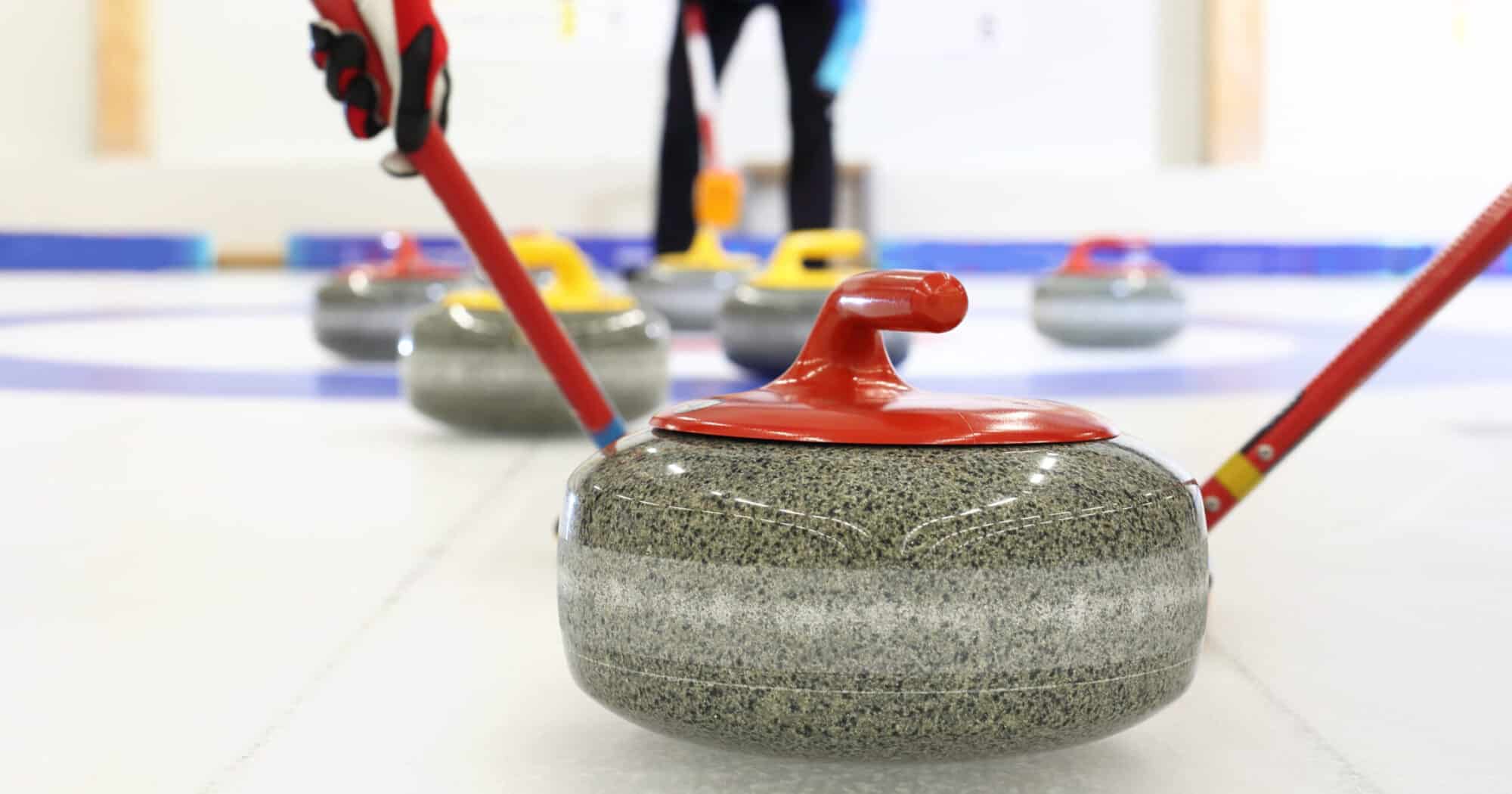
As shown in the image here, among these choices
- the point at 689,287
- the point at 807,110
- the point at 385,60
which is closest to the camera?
the point at 385,60

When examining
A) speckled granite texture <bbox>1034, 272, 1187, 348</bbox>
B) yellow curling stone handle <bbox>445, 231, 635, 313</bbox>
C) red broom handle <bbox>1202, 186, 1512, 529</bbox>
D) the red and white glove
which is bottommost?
speckled granite texture <bbox>1034, 272, 1187, 348</bbox>

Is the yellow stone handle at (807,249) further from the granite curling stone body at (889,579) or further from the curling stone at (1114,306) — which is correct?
the granite curling stone body at (889,579)

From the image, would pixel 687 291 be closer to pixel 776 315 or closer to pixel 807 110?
pixel 807 110

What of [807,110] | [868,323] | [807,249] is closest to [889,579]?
[868,323]

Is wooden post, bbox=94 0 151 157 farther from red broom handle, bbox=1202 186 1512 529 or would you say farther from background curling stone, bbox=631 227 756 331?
red broom handle, bbox=1202 186 1512 529

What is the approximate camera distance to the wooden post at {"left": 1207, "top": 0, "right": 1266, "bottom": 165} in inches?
336

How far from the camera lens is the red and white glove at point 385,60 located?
105cm

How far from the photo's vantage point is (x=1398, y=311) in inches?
42.1

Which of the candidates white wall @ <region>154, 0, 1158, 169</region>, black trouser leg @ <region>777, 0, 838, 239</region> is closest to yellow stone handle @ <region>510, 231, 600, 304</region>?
black trouser leg @ <region>777, 0, 838, 239</region>

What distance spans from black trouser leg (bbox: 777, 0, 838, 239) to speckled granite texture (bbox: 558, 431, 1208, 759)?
10.1 feet

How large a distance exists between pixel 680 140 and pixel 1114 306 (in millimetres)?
1241

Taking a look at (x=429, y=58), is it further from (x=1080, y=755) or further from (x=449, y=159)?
(x=1080, y=755)

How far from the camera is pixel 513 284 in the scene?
1146 mm

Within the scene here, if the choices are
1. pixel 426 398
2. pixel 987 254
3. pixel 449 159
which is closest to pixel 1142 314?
pixel 426 398
